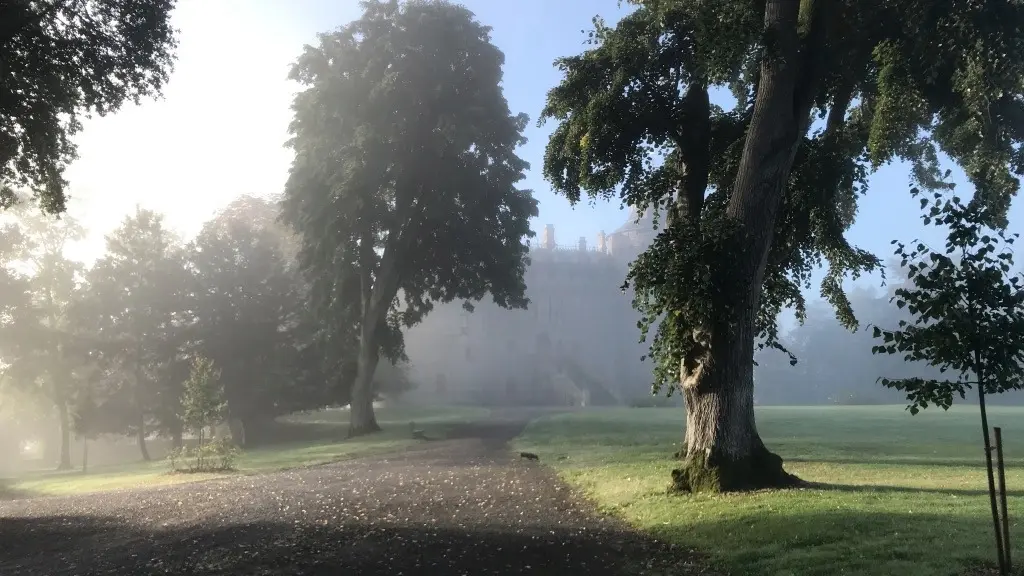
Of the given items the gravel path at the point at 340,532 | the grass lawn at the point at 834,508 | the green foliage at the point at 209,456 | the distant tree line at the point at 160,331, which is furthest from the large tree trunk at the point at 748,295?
the distant tree line at the point at 160,331

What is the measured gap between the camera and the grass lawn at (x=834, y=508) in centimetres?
702

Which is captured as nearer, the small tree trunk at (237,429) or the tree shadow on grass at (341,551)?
the tree shadow on grass at (341,551)

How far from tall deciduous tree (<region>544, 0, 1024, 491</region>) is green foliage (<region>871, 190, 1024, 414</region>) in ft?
16.9

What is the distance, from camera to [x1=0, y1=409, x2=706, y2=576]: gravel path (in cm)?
799

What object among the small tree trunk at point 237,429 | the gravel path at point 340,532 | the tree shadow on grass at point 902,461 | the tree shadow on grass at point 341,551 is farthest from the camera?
the small tree trunk at point 237,429

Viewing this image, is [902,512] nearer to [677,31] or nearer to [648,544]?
[648,544]

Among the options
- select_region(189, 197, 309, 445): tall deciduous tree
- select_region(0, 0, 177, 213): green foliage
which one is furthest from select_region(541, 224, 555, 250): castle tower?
select_region(0, 0, 177, 213): green foliage

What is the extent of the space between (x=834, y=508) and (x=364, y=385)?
92.2 feet

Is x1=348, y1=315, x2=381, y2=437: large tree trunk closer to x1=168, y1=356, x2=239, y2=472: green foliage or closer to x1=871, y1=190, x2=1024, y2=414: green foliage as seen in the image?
x1=168, y1=356, x2=239, y2=472: green foliage

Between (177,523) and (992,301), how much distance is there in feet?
37.9

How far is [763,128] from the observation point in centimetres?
1206

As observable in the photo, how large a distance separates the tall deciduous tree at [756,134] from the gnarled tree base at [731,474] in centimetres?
3

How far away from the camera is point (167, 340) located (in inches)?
1588

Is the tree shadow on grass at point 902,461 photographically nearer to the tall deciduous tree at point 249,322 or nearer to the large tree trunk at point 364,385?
the large tree trunk at point 364,385
